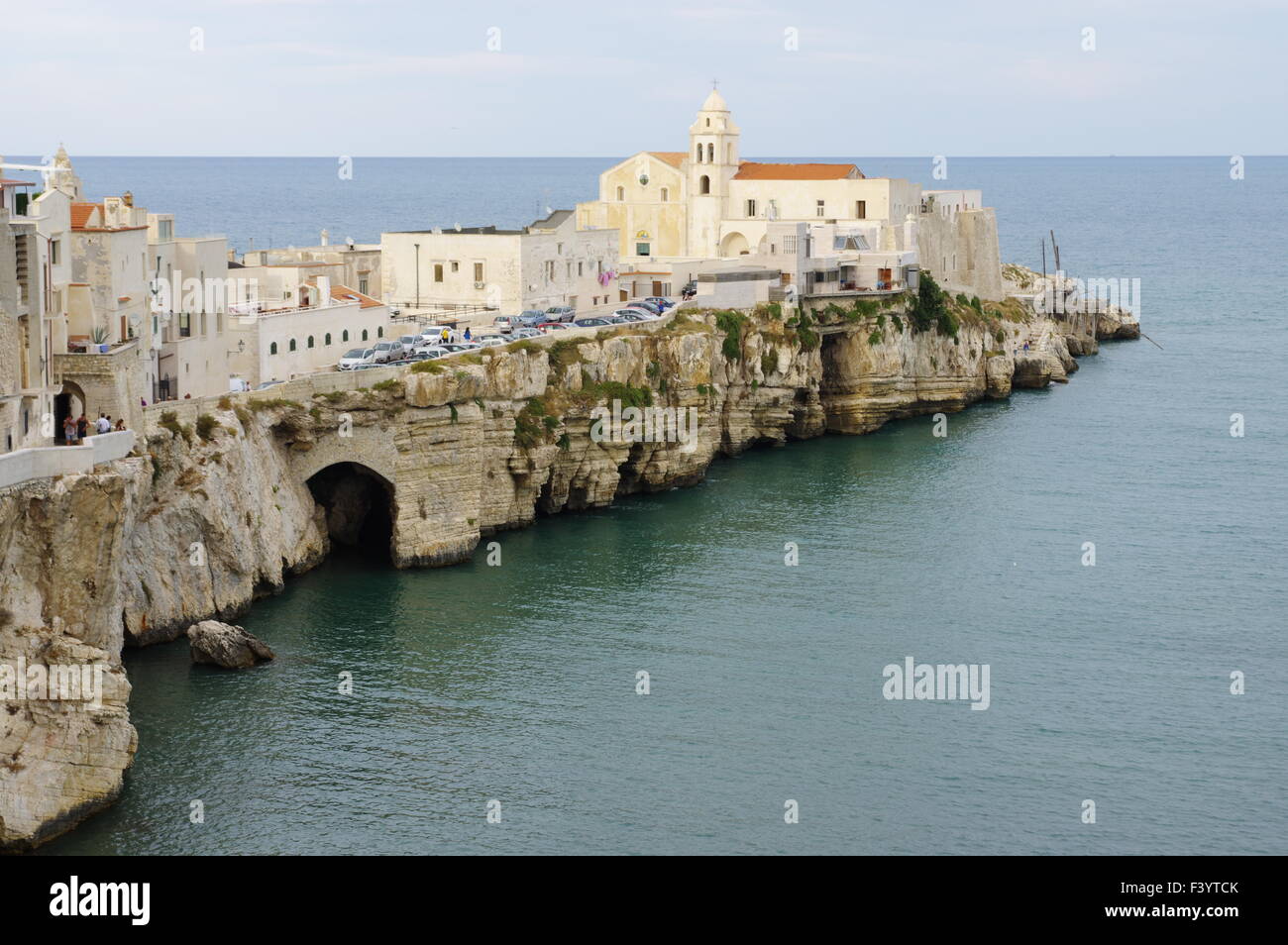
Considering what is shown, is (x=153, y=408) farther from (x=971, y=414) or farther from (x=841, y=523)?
(x=971, y=414)

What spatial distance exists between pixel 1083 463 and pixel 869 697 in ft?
128

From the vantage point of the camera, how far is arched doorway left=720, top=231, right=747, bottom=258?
117 m

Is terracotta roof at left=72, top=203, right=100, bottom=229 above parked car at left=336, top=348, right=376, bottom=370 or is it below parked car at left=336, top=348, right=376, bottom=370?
above

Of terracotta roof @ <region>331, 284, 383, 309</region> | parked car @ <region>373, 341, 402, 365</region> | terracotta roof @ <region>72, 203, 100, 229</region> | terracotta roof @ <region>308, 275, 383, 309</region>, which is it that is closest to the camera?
terracotta roof @ <region>72, 203, 100, 229</region>

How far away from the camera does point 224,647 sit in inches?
2179

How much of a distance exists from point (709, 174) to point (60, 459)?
76058mm

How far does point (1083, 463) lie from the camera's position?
3529 inches

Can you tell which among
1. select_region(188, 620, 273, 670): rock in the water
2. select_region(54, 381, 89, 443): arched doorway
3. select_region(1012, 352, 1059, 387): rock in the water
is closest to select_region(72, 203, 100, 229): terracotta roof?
select_region(54, 381, 89, 443): arched doorway

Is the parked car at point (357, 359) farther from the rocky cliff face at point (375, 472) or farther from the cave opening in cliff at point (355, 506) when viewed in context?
the cave opening in cliff at point (355, 506)

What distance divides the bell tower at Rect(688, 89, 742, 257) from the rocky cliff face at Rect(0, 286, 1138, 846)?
59.1 ft

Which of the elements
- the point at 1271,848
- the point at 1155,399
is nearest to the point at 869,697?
the point at 1271,848

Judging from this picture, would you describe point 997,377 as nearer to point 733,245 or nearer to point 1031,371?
point 1031,371

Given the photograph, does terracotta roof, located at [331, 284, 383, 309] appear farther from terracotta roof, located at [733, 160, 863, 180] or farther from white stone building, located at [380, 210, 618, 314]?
terracotta roof, located at [733, 160, 863, 180]

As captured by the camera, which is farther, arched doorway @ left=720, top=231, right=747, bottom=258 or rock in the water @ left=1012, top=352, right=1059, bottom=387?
arched doorway @ left=720, top=231, right=747, bottom=258
